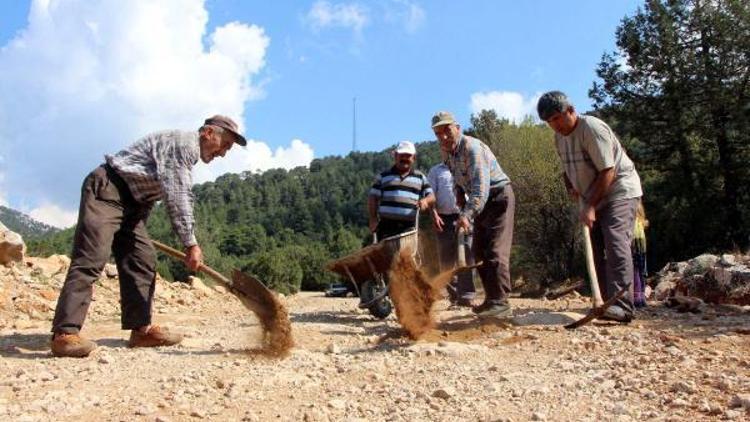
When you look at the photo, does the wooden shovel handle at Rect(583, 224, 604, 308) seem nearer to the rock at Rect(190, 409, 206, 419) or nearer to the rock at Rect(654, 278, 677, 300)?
the rock at Rect(190, 409, 206, 419)

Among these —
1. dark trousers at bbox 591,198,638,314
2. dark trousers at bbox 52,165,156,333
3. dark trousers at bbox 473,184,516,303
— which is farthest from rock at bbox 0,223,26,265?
dark trousers at bbox 591,198,638,314

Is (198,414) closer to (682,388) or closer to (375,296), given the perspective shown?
(682,388)

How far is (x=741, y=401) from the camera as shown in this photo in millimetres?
2713

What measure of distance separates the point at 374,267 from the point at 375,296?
0.27 meters

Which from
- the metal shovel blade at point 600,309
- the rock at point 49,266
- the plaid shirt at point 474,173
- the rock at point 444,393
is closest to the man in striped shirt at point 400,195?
the plaid shirt at point 474,173

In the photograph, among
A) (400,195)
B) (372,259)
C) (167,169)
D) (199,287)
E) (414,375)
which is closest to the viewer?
(414,375)

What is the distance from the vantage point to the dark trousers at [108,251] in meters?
4.17

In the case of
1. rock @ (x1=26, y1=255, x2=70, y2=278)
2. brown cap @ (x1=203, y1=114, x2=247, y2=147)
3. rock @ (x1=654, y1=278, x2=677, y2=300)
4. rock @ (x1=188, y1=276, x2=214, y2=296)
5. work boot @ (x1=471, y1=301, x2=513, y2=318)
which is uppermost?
brown cap @ (x1=203, y1=114, x2=247, y2=147)

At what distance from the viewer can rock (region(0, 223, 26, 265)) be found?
326 inches

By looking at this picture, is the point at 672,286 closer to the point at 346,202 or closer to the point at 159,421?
the point at 159,421

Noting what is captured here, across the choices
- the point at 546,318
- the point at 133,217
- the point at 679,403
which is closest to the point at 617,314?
the point at 546,318

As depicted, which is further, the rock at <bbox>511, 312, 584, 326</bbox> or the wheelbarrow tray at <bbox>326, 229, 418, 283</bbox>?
the wheelbarrow tray at <bbox>326, 229, 418, 283</bbox>

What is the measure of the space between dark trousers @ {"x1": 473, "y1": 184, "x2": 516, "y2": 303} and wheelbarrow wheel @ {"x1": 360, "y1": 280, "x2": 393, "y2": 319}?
103cm

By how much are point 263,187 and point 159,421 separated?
151 meters
